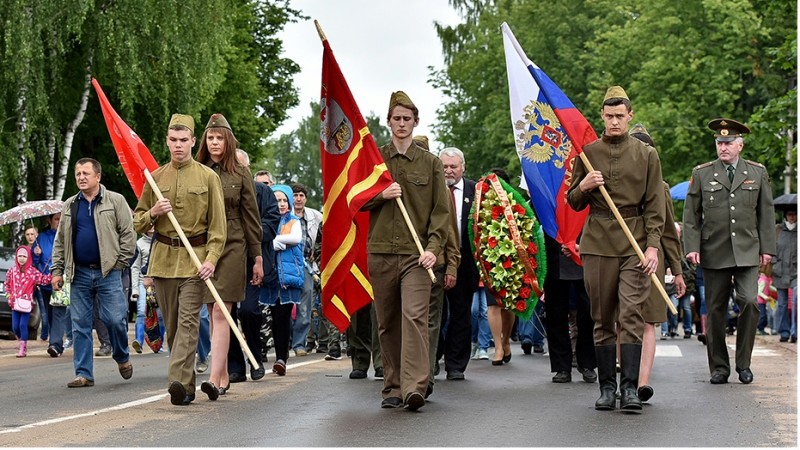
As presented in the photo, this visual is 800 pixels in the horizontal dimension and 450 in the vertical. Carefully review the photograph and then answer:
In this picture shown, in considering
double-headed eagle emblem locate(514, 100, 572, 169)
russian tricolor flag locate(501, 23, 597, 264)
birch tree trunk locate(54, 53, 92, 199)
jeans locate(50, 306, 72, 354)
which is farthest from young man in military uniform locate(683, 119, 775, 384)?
birch tree trunk locate(54, 53, 92, 199)

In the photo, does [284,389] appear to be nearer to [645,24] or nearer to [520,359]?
[520,359]

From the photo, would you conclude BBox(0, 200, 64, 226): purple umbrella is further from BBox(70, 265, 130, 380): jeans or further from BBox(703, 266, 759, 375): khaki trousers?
BBox(703, 266, 759, 375): khaki trousers

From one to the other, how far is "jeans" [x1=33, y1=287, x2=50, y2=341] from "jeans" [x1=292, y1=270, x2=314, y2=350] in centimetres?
503

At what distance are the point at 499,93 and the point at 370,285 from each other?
172 feet

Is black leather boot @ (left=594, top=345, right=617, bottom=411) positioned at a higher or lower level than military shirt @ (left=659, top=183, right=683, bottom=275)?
lower

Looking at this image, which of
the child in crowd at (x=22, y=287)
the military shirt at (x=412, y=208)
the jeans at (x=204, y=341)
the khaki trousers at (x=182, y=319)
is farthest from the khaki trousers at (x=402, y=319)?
the child in crowd at (x=22, y=287)

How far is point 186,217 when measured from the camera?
1159cm

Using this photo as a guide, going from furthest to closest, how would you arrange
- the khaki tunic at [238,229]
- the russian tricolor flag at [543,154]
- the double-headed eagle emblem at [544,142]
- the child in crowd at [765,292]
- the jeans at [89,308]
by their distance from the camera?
the child in crowd at [765,292], the double-headed eagle emblem at [544,142], the russian tricolor flag at [543,154], the jeans at [89,308], the khaki tunic at [238,229]

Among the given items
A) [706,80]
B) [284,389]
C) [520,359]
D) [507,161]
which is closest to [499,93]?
[507,161]

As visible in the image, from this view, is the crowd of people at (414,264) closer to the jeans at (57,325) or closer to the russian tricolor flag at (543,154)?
the russian tricolor flag at (543,154)

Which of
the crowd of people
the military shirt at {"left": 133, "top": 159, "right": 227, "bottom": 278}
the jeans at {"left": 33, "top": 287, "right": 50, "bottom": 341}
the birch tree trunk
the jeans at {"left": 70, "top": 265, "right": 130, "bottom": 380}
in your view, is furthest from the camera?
the birch tree trunk

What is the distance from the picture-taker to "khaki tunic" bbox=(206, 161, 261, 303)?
39.7 feet

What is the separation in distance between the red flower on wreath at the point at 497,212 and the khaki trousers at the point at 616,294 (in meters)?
4.30

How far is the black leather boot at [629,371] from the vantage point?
10727mm
